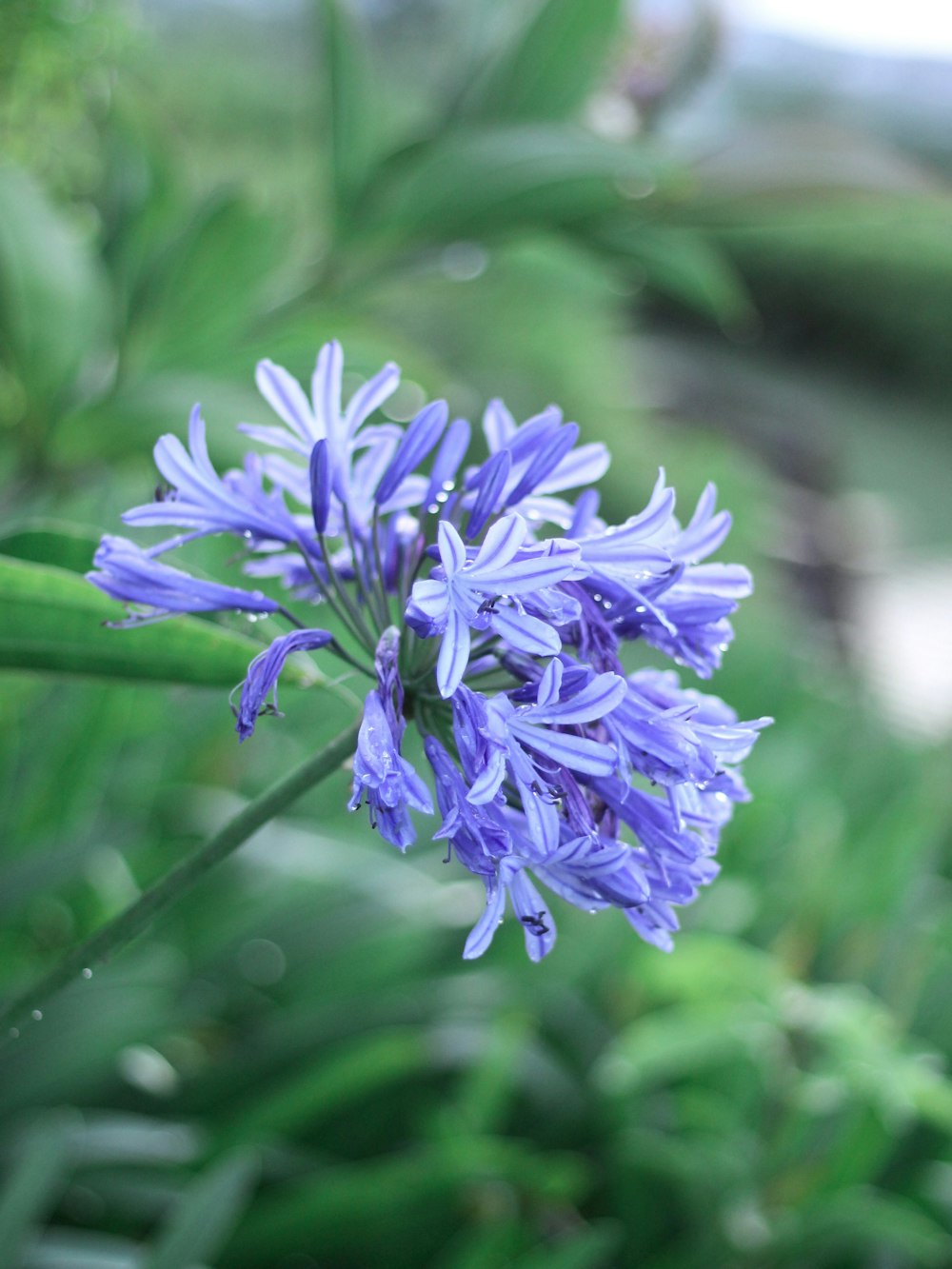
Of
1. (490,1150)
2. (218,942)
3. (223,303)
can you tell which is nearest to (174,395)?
(223,303)

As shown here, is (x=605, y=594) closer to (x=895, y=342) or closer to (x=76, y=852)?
(x=76, y=852)

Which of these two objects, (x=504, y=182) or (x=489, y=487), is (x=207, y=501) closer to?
(x=489, y=487)

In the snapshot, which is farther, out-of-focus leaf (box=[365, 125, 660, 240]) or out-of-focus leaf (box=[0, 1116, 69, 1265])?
out-of-focus leaf (box=[365, 125, 660, 240])

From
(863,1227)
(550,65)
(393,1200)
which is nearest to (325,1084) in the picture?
(393,1200)

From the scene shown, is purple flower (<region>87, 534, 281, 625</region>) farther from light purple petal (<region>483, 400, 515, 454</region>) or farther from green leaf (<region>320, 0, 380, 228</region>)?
green leaf (<region>320, 0, 380, 228</region>)

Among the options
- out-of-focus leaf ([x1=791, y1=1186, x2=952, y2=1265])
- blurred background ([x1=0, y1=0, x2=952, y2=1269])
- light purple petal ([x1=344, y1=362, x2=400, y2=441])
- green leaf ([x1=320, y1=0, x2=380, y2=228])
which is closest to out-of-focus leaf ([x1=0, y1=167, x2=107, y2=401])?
blurred background ([x1=0, y1=0, x2=952, y2=1269])
